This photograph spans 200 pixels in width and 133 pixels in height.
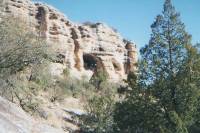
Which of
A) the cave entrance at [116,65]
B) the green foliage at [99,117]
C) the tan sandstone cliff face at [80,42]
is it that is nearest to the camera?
the green foliage at [99,117]

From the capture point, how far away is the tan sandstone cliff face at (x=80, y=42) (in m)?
65.9

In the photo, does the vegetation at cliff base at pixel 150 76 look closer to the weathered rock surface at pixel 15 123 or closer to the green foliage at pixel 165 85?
the green foliage at pixel 165 85

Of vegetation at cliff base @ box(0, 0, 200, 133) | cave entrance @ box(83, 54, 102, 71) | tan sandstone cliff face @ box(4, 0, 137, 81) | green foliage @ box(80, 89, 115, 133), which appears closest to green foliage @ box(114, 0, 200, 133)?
vegetation at cliff base @ box(0, 0, 200, 133)

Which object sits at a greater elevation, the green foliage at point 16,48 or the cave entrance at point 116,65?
the cave entrance at point 116,65

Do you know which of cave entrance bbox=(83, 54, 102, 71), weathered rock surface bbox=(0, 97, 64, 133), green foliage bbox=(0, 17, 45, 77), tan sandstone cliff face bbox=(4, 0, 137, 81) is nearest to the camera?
weathered rock surface bbox=(0, 97, 64, 133)

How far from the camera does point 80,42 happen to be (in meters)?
71.2

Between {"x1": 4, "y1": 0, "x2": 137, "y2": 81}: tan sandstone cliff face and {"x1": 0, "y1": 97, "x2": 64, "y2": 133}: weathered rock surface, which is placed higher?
{"x1": 4, "y1": 0, "x2": 137, "y2": 81}: tan sandstone cliff face

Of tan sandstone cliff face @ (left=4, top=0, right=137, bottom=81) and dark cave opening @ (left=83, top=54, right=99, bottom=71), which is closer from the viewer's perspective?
tan sandstone cliff face @ (left=4, top=0, right=137, bottom=81)

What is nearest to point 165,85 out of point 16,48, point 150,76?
point 150,76

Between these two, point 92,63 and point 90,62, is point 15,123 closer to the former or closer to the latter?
point 92,63

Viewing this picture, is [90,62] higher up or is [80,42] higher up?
[80,42]

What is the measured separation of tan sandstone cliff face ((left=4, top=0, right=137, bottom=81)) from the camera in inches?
2594

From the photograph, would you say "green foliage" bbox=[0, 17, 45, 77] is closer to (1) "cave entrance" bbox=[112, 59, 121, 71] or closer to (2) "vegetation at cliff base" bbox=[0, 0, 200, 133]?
(2) "vegetation at cliff base" bbox=[0, 0, 200, 133]

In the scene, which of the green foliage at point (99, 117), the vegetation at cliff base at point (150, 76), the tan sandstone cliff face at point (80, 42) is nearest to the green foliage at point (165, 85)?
the vegetation at cliff base at point (150, 76)
